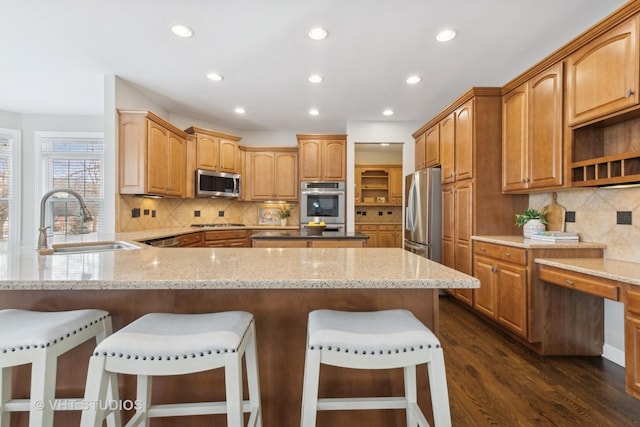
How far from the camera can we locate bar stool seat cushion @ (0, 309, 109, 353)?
0.93 metres

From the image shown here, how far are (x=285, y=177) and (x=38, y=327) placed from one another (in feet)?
14.8

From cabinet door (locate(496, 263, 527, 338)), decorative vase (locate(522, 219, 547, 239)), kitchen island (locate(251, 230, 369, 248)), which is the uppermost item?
decorative vase (locate(522, 219, 547, 239))

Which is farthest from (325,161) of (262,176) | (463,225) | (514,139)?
(514,139)

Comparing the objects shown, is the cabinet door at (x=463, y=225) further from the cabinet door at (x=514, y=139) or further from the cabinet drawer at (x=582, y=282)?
the cabinet drawer at (x=582, y=282)

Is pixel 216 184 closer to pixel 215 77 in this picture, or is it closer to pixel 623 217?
pixel 215 77

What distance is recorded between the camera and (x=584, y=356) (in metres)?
2.31

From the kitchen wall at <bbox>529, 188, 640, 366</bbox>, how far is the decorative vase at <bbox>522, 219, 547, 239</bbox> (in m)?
0.24

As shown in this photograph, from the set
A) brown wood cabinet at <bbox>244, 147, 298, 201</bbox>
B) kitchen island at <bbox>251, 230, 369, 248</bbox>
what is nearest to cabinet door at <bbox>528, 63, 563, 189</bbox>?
kitchen island at <bbox>251, 230, 369, 248</bbox>

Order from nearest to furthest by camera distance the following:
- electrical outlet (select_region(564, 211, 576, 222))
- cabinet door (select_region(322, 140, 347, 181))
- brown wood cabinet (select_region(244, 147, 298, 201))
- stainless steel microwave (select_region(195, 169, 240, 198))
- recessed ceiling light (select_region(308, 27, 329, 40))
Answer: recessed ceiling light (select_region(308, 27, 329, 40))
electrical outlet (select_region(564, 211, 576, 222))
stainless steel microwave (select_region(195, 169, 240, 198))
cabinet door (select_region(322, 140, 347, 181))
brown wood cabinet (select_region(244, 147, 298, 201))

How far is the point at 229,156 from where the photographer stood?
5043mm

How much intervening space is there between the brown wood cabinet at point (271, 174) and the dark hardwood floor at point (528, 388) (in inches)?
143

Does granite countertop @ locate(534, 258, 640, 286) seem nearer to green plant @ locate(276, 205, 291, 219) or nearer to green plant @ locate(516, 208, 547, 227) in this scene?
green plant @ locate(516, 208, 547, 227)

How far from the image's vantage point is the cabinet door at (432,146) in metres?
3.89

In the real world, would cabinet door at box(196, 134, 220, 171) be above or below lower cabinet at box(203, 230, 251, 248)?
above
